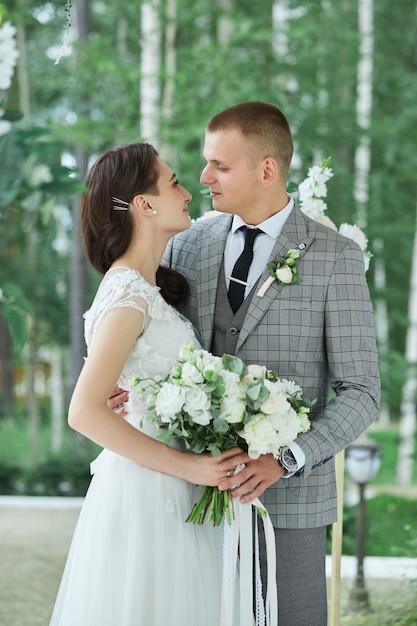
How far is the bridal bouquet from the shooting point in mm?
1929

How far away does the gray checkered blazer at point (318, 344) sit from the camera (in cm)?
220

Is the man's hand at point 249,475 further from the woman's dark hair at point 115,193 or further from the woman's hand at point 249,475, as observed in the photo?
the woman's dark hair at point 115,193

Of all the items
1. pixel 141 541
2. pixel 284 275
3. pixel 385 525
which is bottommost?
pixel 385 525


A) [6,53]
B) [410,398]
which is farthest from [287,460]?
[410,398]

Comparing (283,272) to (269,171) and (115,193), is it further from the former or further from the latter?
(115,193)

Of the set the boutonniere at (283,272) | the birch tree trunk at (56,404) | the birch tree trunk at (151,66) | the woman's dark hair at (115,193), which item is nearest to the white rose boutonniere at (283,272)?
the boutonniere at (283,272)

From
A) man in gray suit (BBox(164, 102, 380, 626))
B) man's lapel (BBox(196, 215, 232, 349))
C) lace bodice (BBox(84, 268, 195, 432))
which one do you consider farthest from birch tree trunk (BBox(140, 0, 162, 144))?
lace bodice (BBox(84, 268, 195, 432))

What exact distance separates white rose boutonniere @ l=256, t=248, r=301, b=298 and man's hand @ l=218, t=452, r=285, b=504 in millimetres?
451

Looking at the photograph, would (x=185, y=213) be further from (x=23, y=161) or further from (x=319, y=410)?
(x=23, y=161)

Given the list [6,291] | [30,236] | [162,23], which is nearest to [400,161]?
[162,23]

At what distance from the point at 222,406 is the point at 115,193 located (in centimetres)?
67

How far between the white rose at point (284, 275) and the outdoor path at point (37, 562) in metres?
2.44

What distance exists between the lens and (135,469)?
2.18 m

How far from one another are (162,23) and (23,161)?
777 centimetres
